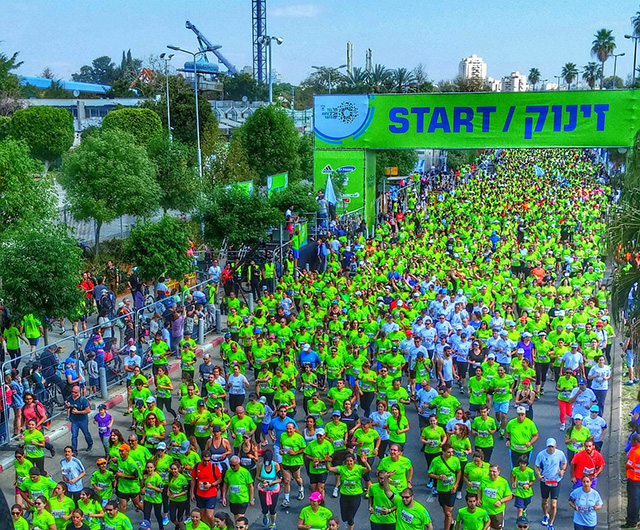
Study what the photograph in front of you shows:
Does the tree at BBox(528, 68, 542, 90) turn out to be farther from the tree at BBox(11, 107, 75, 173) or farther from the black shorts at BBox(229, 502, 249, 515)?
the black shorts at BBox(229, 502, 249, 515)

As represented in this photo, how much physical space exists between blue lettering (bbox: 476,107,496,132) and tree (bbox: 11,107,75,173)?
3249 centimetres

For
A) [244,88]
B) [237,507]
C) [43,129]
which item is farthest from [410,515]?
[244,88]

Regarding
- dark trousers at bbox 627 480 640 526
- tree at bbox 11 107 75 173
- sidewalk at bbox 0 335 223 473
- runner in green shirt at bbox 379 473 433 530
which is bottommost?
sidewalk at bbox 0 335 223 473

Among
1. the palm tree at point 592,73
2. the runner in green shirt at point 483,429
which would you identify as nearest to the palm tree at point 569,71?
the palm tree at point 592,73

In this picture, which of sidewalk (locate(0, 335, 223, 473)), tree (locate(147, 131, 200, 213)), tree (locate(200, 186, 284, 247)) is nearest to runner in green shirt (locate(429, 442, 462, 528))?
sidewalk (locate(0, 335, 223, 473))

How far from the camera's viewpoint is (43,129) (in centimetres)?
5328

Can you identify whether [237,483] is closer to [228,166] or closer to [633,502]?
[633,502]

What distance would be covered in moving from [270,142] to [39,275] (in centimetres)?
2325

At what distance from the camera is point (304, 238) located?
26.8 metres

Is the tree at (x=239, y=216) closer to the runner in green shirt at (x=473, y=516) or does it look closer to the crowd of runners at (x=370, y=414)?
the crowd of runners at (x=370, y=414)

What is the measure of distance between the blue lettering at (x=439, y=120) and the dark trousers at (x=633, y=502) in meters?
22.8

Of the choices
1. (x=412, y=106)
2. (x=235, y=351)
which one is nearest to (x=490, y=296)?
(x=235, y=351)

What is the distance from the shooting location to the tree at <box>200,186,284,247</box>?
24.5 meters

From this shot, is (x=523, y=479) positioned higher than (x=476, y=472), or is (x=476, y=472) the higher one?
(x=476, y=472)
